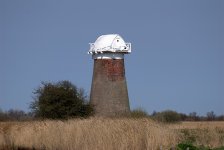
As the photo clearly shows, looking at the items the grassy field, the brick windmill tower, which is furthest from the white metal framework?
the grassy field

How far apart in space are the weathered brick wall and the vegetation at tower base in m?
3.60

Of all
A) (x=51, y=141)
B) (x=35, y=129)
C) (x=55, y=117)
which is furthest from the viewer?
(x=55, y=117)

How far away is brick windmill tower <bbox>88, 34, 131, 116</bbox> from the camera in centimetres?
4050

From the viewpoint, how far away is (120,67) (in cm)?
4097

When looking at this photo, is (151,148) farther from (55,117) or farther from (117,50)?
(117,50)

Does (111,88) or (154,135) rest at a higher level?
(111,88)

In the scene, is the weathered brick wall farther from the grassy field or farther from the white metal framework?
the grassy field

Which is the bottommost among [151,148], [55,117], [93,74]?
[151,148]

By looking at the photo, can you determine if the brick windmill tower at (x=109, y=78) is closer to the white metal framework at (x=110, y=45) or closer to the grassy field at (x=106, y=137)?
the white metal framework at (x=110, y=45)

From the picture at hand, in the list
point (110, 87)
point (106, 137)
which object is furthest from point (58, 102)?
point (106, 137)

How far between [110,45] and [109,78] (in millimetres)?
2139

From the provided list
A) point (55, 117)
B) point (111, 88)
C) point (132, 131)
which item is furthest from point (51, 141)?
point (111, 88)

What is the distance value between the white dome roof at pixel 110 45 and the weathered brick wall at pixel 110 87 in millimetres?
706

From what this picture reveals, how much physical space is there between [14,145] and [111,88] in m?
20.9
